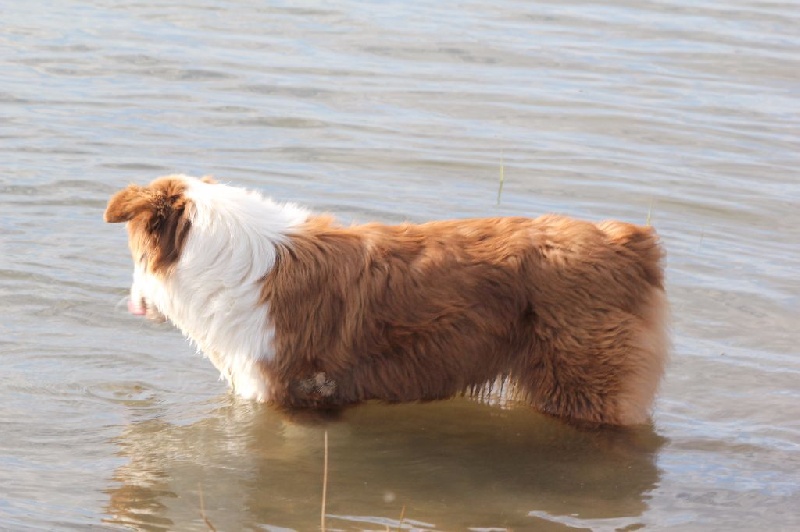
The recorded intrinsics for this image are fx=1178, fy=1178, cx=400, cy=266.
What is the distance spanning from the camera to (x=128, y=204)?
590 cm

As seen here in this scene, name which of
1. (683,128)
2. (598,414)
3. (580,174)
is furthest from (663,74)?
(598,414)

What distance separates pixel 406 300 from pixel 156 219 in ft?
4.34

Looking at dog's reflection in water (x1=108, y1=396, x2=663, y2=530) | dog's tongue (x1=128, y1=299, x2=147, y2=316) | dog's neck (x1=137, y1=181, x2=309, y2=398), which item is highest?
dog's neck (x1=137, y1=181, x2=309, y2=398)

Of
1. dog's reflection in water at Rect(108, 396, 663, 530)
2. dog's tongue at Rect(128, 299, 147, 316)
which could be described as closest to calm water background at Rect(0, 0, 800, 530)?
dog's reflection in water at Rect(108, 396, 663, 530)

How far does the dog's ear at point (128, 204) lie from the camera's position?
19.3 feet

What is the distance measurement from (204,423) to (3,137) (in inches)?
203

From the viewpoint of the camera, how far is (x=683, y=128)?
11.6 m

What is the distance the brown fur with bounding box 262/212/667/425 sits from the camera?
19.4ft

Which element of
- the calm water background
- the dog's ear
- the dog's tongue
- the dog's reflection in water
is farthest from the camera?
the dog's tongue

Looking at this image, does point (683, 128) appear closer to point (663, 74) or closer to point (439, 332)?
point (663, 74)

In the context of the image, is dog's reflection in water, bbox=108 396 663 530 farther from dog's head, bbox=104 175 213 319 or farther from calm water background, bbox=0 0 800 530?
dog's head, bbox=104 175 213 319

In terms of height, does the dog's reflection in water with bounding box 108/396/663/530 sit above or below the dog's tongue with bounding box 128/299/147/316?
below

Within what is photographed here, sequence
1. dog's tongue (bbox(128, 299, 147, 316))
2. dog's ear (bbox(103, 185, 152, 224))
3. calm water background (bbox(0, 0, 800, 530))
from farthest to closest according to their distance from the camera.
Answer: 1. dog's tongue (bbox(128, 299, 147, 316))
2. dog's ear (bbox(103, 185, 152, 224))
3. calm water background (bbox(0, 0, 800, 530))

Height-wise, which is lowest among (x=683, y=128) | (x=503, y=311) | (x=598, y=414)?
(x=598, y=414)
